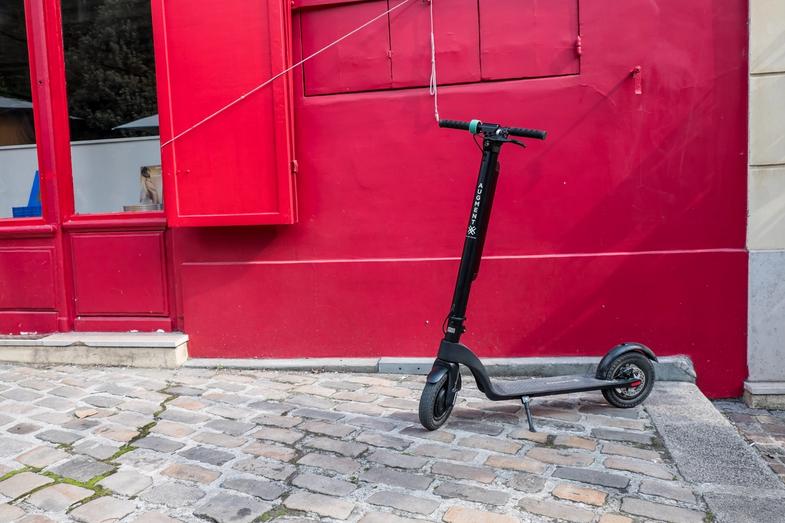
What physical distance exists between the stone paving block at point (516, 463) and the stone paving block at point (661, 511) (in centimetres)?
46

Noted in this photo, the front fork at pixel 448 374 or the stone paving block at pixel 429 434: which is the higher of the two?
the front fork at pixel 448 374

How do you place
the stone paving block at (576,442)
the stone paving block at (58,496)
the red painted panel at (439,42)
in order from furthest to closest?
the red painted panel at (439,42) → the stone paving block at (576,442) → the stone paving block at (58,496)

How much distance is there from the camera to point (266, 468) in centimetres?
325

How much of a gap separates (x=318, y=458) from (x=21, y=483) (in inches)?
55.2

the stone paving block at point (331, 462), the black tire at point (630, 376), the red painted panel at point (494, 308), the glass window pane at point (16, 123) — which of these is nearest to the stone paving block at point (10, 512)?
the stone paving block at point (331, 462)

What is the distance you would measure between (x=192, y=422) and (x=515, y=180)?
2691mm

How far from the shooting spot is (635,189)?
4602 millimetres

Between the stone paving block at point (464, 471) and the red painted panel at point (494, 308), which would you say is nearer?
the stone paving block at point (464, 471)

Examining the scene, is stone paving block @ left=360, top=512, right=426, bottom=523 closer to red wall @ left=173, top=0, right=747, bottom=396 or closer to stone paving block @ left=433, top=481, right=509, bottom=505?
stone paving block @ left=433, top=481, right=509, bottom=505

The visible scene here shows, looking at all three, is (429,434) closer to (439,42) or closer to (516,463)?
(516,463)

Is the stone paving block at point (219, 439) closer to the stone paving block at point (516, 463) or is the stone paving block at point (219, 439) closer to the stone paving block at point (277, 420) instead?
the stone paving block at point (277, 420)

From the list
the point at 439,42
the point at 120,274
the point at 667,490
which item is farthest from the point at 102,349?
the point at 667,490

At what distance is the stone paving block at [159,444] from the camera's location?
3.51 m

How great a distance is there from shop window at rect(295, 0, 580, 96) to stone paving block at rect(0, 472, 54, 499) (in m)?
3.10
